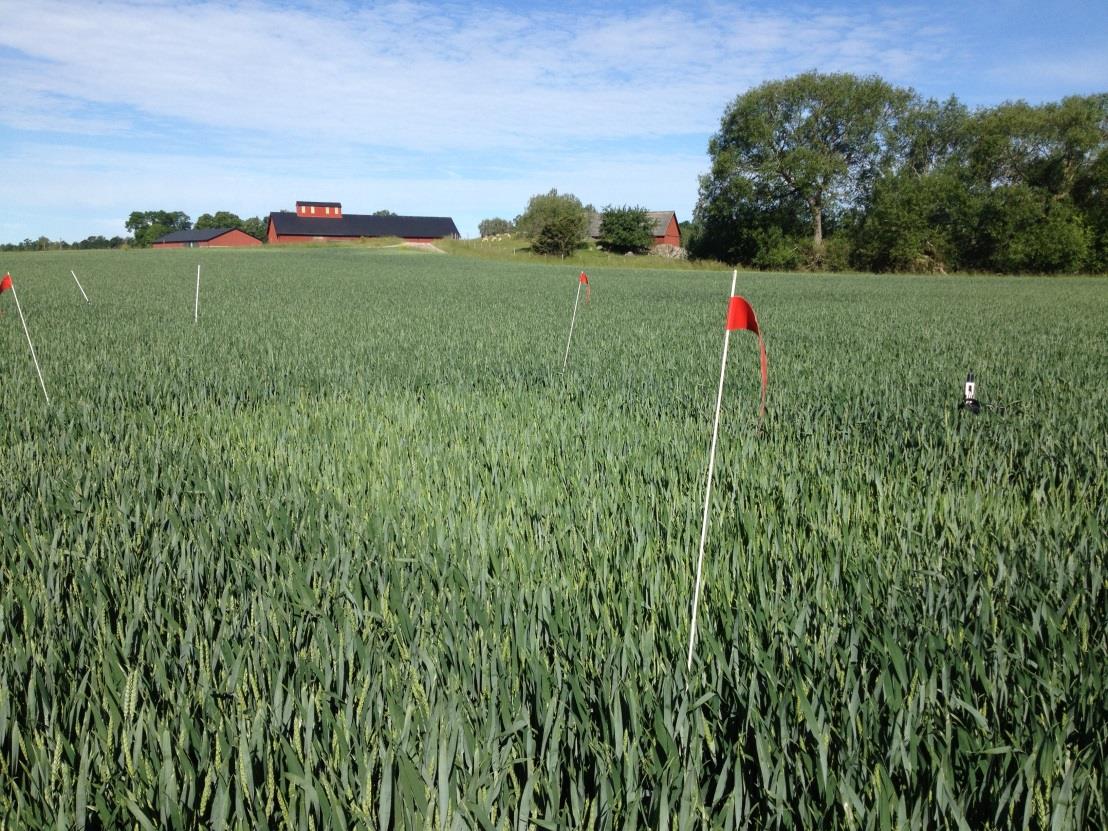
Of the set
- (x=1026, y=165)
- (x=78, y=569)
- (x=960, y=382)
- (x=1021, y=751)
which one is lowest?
(x=78, y=569)

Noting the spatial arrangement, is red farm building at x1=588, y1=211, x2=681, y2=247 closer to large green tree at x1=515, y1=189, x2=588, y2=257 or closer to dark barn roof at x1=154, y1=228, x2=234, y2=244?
large green tree at x1=515, y1=189, x2=588, y2=257

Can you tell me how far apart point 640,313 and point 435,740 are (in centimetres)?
1478

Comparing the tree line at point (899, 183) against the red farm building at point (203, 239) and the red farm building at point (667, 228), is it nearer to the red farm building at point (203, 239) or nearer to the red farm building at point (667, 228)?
the red farm building at point (667, 228)

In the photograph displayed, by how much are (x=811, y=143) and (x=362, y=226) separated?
2665 inches

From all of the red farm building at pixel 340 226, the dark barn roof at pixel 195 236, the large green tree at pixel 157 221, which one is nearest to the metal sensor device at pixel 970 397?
the red farm building at pixel 340 226

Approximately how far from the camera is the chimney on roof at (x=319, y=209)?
368 ft

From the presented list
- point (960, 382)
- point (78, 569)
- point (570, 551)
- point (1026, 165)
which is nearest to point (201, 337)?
point (78, 569)

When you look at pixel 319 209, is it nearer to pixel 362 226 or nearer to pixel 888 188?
pixel 362 226

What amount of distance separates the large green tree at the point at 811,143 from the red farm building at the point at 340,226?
158 ft

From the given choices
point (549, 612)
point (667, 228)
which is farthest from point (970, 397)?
point (667, 228)

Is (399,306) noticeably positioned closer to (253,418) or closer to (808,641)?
(253,418)

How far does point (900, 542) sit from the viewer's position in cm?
306

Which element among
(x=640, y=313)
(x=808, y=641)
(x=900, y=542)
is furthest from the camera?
(x=640, y=313)

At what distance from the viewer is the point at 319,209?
112938 millimetres
